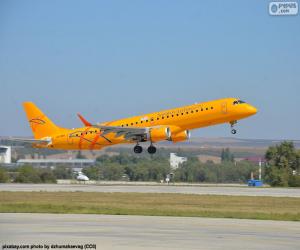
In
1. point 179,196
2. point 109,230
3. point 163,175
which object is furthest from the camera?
point 163,175

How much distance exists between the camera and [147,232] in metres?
26.6

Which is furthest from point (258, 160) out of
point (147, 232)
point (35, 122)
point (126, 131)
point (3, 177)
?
point (147, 232)

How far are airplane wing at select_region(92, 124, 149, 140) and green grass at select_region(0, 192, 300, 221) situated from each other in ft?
41.5

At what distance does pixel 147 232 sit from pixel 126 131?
39.0 m

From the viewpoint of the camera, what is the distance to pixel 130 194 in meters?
51.8

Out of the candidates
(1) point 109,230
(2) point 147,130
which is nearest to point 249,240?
(1) point 109,230

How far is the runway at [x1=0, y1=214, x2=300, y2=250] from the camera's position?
23509 mm

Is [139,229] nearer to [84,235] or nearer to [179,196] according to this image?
[84,235]

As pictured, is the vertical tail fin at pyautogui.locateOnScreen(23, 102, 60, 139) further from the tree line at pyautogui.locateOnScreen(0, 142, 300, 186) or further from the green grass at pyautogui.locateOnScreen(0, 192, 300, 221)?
the green grass at pyautogui.locateOnScreen(0, 192, 300, 221)

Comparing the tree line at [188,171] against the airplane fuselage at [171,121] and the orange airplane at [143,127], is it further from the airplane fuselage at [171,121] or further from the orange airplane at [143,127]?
the airplane fuselage at [171,121]

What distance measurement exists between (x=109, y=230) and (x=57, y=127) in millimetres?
45259

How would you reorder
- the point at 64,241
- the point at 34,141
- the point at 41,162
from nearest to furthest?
1. the point at 64,241
2. the point at 34,141
3. the point at 41,162

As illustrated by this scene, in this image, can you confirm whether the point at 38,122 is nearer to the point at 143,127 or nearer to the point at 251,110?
the point at 143,127

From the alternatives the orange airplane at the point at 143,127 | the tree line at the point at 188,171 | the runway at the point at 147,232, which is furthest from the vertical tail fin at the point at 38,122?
the runway at the point at 147,232
